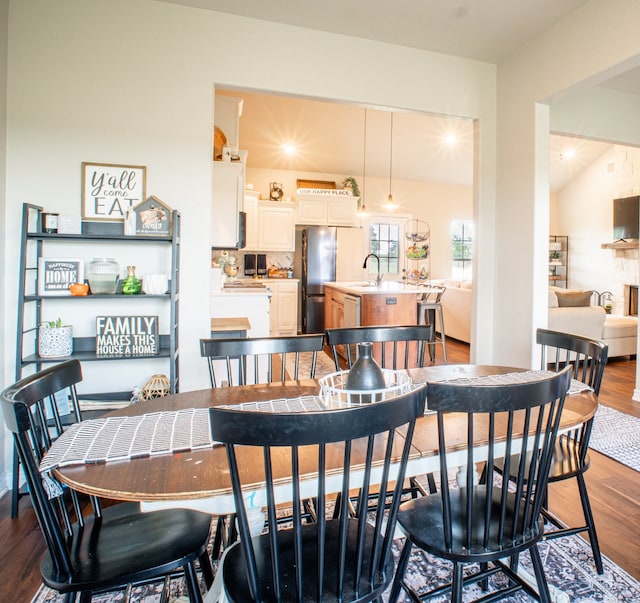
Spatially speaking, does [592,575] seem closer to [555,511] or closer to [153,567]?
[555,511]

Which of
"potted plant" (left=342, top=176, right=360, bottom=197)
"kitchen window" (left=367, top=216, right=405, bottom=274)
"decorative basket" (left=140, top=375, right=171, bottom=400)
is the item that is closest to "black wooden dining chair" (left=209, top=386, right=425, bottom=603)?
"decorative basket" (left=140, top=375, right=171, bottom=400)

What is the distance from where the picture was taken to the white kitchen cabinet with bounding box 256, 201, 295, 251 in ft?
22.8

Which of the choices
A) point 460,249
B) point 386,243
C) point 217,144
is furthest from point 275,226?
point 460,249

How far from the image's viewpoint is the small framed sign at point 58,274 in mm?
2436

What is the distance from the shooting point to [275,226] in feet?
23.1

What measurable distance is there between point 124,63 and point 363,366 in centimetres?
244

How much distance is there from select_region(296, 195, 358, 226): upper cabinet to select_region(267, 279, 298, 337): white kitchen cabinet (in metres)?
1.13

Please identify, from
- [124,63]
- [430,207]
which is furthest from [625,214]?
[124,63]

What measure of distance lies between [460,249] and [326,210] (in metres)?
3.14

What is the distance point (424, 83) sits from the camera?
10.8 ft

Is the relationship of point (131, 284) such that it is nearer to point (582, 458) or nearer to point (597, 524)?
point (582, 458)

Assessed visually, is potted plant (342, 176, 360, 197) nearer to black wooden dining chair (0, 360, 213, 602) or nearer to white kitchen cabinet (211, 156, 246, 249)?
white kitchen cabinet (211, 156, 246, 249)

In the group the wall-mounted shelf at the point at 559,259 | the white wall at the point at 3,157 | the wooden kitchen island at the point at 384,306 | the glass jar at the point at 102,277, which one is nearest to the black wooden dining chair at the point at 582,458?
the glass jar at the point at 102,277

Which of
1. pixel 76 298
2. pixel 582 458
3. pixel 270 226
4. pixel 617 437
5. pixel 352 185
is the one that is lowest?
pixel 617 437
